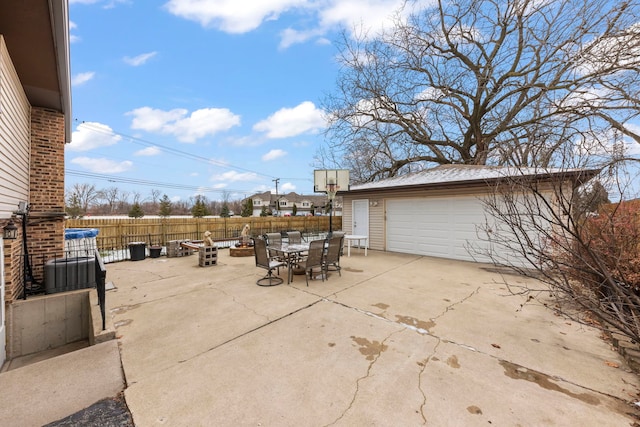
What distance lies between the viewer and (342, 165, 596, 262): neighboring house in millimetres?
7957

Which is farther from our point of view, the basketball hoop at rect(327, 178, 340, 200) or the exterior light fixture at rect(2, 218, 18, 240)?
the basketball hoop at rect(327, 178, 340, 200)

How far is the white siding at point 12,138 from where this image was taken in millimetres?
3240

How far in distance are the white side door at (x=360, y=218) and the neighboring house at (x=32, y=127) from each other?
9.10 m

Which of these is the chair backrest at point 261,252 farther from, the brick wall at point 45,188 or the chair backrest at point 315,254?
the brick wall at point 45,188

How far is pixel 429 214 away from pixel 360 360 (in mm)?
7353

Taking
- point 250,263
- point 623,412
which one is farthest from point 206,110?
point 623,412

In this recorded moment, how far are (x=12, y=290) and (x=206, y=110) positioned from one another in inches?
723

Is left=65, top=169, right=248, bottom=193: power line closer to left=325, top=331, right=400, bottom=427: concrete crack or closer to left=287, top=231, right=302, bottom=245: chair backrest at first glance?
left=287, top=231, right=302, bottom=245: chair backrest

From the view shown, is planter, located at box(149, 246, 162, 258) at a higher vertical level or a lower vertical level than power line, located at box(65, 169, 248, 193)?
lower

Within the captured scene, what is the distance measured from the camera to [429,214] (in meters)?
9.02

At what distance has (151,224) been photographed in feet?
36.3

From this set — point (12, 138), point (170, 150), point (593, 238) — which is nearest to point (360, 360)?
point (593, 238)

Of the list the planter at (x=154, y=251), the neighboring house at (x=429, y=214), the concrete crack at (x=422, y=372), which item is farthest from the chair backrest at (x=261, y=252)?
the neighboring house at (x=429, y=214)

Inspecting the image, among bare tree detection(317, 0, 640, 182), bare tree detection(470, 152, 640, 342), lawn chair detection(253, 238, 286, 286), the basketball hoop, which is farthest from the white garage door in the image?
lawn chair detection(253, 238, 286, 286)
